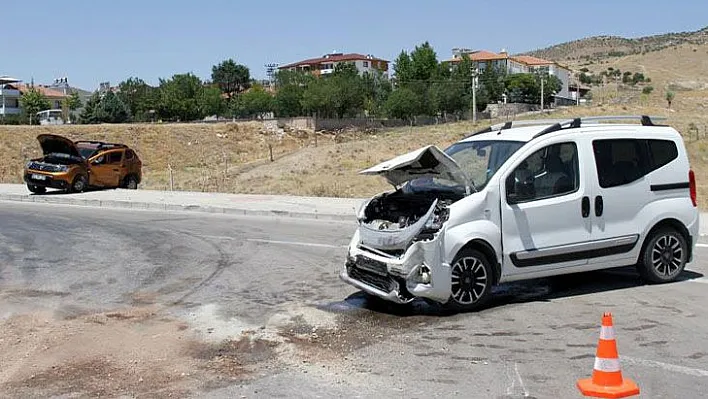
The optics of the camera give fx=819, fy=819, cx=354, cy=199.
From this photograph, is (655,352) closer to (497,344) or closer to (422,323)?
(497,344)

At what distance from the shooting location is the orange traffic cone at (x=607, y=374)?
5359 mm

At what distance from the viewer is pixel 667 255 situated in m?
9.45

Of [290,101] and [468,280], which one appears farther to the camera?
[290,101]

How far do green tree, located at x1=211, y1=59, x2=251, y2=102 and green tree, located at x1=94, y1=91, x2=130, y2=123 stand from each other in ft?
135

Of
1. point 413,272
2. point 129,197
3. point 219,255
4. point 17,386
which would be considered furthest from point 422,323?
point 129,197

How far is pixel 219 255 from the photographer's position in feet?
41.9

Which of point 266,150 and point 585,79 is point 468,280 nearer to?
point 266,150

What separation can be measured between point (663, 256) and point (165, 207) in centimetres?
1445

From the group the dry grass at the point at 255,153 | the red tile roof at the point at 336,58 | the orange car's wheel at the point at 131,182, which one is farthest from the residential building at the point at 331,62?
the orange car's wheel at the point at 131,182

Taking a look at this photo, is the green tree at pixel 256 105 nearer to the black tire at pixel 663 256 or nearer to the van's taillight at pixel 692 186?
the van's taillight at pixel 692 186

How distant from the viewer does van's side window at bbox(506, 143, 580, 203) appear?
8.48 metres

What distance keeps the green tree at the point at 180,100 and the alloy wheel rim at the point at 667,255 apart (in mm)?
110634

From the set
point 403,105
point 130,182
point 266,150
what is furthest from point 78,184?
point 403,105

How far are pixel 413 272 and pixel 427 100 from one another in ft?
312
